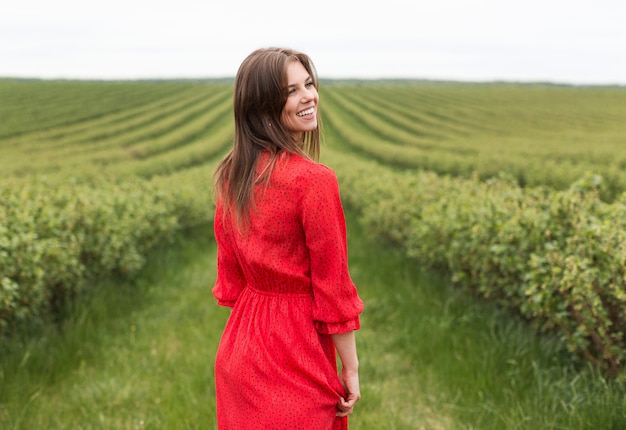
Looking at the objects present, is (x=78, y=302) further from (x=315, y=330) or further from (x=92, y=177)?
(x=92, y=177)

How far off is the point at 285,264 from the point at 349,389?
49cm

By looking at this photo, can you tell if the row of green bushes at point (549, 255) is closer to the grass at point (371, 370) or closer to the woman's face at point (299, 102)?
the grass at point (371, 370)

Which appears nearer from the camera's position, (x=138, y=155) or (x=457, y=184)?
(x=457, y=184)

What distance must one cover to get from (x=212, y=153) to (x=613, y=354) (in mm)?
27232

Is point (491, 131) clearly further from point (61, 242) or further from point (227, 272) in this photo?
point (227, 272)

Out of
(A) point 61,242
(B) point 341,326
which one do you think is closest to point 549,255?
(B) point 341,326

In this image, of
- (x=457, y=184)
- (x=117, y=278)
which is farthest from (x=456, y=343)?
(x=117, y=278)

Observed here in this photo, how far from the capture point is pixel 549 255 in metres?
3.47

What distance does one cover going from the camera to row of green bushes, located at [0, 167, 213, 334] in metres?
3.97

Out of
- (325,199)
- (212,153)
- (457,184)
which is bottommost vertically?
(212,153)

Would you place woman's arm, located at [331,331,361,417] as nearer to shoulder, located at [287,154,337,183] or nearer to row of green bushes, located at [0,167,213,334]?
shoulder, located at [287,154,337,183]

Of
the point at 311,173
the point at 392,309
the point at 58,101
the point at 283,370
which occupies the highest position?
the point at 311,173

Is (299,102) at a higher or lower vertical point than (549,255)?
higher

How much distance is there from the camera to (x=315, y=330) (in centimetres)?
176
